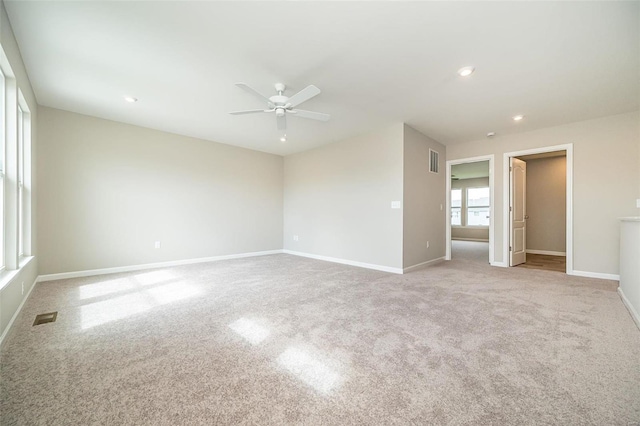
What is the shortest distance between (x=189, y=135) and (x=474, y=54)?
201 inches

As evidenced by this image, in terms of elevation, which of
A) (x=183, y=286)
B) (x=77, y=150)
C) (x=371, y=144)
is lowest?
(x=183, y=286)

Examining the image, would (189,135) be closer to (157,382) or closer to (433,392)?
(157,382)

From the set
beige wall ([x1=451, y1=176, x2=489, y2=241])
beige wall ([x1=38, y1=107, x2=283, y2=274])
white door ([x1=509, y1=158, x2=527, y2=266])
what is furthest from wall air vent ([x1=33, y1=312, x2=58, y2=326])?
beige wall ([x1=451, y1=176, x2=489, y2=241])

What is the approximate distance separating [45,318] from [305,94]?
3559mm

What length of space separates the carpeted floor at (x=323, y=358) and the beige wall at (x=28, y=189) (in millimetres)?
182

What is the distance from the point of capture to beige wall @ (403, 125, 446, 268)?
4.67m

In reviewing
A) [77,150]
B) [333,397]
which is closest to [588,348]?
[333,397]

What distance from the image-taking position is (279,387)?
61.6 inches

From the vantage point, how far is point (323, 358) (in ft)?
6.15

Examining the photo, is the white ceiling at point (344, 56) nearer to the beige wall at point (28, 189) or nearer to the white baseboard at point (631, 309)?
the beige wall at point (28, 189)

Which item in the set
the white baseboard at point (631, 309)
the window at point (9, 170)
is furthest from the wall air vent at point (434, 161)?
the window at point (9, 170)

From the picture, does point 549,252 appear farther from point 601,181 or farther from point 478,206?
point 478,206

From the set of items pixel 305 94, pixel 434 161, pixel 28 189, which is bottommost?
pixel 28 189

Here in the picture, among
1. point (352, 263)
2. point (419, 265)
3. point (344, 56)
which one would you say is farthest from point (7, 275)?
point (419, 265)
